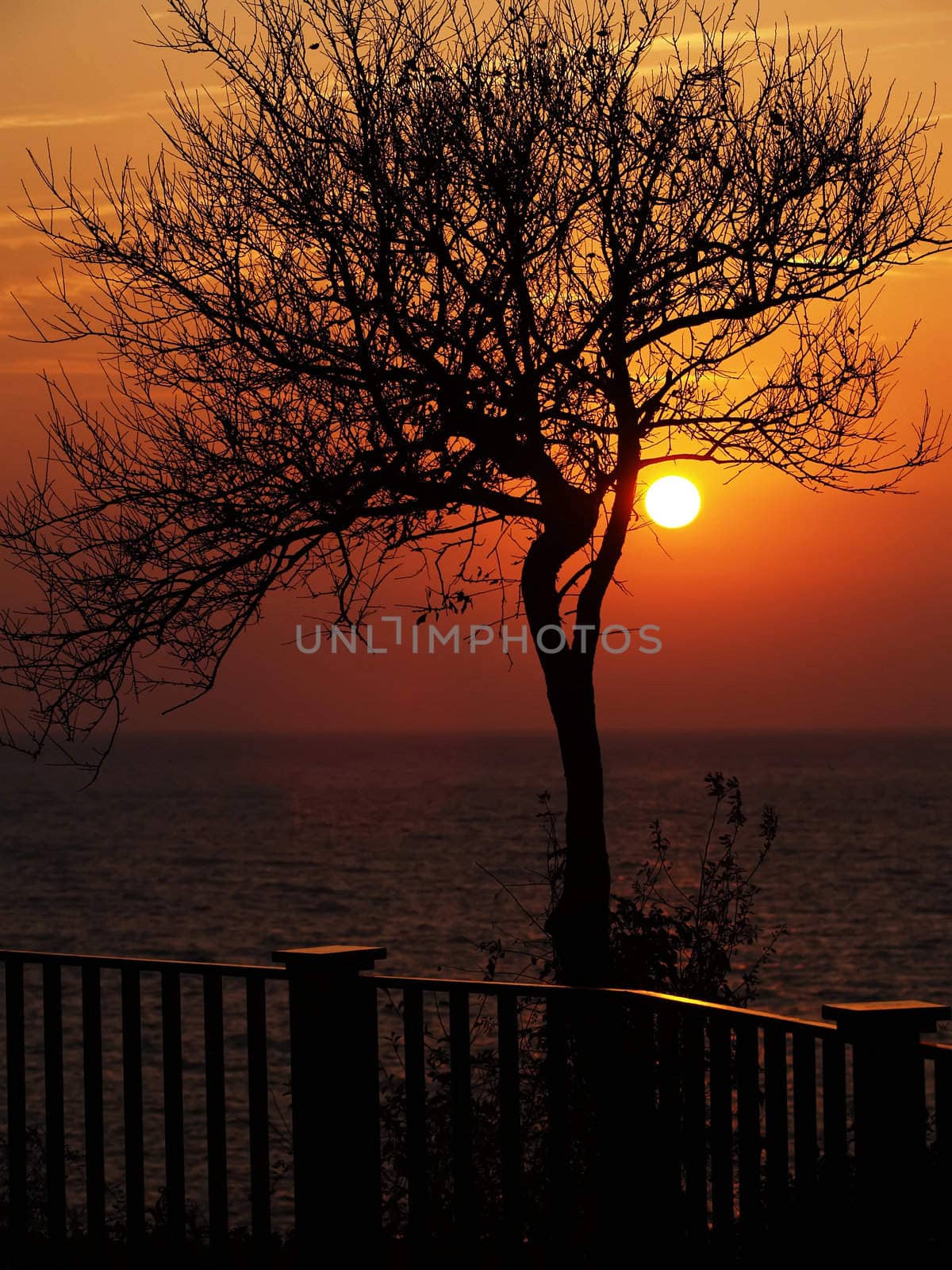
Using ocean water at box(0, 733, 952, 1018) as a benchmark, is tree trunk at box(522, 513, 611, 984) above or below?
above

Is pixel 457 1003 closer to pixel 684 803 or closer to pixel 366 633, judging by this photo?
pixel 366 633

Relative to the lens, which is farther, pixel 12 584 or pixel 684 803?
pixel 684 803

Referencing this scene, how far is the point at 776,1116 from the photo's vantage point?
146 inches

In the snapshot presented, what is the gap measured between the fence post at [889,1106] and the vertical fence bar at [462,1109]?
123 cm

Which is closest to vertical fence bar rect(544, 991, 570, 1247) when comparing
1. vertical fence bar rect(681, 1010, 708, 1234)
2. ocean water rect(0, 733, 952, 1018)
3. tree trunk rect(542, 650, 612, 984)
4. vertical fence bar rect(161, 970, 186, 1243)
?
vertical fence bar rect(681, 1010, 708, 1234)

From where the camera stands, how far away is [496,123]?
8.28 meters

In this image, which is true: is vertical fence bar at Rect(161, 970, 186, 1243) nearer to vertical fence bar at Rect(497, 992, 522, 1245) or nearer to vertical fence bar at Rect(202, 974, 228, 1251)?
vertical fence bar at Rect(202, 974, 228, 1251)

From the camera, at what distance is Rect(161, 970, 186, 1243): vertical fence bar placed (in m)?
4.73

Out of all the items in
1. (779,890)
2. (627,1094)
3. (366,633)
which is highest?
(366,633)

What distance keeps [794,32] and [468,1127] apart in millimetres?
6809

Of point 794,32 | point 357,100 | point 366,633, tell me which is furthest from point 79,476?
point 794,32

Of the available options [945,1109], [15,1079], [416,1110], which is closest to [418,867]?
[15,1079]

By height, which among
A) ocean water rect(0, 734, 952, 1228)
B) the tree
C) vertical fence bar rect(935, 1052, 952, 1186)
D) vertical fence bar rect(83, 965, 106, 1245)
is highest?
the tree

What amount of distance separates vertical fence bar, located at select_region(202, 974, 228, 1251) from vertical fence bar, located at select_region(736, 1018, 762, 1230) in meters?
1.61
